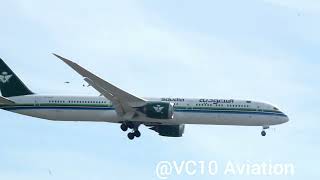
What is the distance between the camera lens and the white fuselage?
61875 mm

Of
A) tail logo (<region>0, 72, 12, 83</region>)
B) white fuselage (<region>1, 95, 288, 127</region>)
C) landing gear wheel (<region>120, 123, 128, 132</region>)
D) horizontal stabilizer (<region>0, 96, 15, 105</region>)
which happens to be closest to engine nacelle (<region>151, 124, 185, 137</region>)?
white fuselage (<region>1, 95, 288, 127</region>)

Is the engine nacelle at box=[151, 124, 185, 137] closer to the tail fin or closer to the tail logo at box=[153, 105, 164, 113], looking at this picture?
→ the tail logo at box=[153, 105, 164, 113]

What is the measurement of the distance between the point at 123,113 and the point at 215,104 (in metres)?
7.83

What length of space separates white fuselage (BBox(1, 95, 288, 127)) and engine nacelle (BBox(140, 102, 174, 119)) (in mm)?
1236

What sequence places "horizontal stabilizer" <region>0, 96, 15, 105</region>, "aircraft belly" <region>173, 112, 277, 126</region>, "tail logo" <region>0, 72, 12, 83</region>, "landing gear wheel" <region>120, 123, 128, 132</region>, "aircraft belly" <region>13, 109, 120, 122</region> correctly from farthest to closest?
"tail logo" <region>0, 72, 12, 83</region> < "horizontal stabilizer" <region>0, 96, 15, 105</region> < "aircraft belly" <region>13, 109, 120, 122</region> < "landing gear wheel" <region>120, 123, 128, 132</region> < "aircraft belly" <region>173, 112, 277, 126</region>

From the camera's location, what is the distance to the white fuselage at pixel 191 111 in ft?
203

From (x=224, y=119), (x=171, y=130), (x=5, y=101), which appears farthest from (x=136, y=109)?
(x=5, y=101)

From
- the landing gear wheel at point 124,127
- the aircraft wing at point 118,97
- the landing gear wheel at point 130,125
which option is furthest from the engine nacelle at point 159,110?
the landing gear wheel at point 124,127

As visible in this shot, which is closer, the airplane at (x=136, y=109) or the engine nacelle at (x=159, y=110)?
the engine nacelle at (x=159, y=110)

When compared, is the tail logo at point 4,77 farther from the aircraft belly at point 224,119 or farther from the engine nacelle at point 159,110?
the aircraft belly at point 224,119

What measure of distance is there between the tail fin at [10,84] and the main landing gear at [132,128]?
10046 millimetres

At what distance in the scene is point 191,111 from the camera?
62.1 m

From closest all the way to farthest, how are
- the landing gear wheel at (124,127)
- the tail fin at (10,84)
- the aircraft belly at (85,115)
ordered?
the landing gear wheel at (124,127)
the aircraft belly at (85,115)
the tail fin at (10,84)

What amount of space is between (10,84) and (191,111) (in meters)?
18.1
